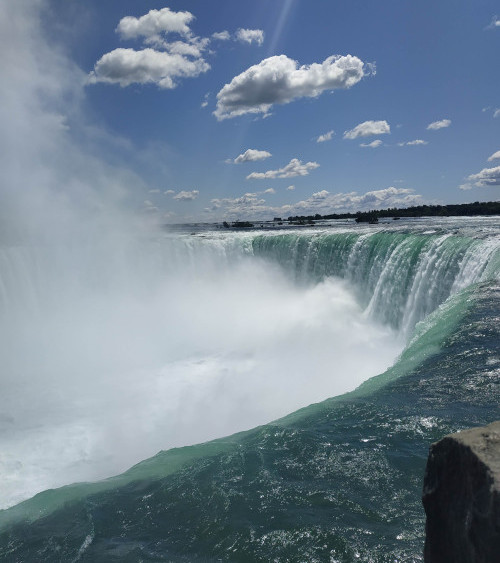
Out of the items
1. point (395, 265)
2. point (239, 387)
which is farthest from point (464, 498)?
point (395, 265)

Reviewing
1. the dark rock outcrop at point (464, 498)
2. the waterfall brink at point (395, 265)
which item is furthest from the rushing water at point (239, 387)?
the dark rock outcrop at point (464, 498)

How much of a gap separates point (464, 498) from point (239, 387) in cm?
908

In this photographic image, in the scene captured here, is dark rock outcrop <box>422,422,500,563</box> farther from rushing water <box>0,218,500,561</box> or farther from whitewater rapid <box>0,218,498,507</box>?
whitewater rapid <box>0,218,498,507</box>

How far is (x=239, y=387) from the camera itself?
10477 millimetres

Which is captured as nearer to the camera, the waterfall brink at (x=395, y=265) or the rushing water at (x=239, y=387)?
the rushing water at (x=239, y=387)

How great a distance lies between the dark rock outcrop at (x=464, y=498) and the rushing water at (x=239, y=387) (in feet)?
4.09

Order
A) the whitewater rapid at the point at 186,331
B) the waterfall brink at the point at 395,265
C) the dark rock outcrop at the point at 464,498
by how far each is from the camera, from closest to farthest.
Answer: the dark rock outcrop at the point at 464,498 < the whitewater rapid at the point at 186,331 < the waterfall brink at the point at 395,265

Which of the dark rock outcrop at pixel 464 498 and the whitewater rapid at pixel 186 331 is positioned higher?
the dark rock outcrop at pixel 464 498

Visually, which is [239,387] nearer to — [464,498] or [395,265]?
[395,265]

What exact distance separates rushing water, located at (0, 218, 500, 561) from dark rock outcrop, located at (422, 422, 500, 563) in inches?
49.1

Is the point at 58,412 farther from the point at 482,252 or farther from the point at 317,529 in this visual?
the point at 482,252

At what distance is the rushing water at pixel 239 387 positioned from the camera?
3492 mm

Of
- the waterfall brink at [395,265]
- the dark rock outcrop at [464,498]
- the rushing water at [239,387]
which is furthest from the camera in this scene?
the waterfall brink at [395,265]

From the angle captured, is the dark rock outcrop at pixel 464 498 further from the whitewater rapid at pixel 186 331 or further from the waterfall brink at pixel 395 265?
the waterfall brink at pixel 395 265
